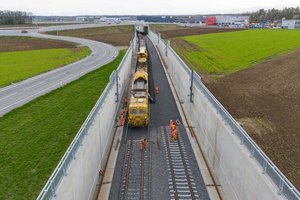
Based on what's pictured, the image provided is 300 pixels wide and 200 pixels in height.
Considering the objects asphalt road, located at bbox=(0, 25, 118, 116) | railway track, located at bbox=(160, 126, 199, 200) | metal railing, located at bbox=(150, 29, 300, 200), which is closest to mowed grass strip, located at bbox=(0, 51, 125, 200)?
asphalt road, located at bbox=(0, 25, 118, 116)

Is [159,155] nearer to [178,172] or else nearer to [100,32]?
[178,172]

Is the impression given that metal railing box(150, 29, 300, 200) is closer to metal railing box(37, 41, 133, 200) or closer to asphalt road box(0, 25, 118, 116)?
metal railing box(37, 41, 133, 200)

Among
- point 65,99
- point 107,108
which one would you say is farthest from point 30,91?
point 107,108

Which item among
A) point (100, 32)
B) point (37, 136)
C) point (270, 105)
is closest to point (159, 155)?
point (37, 136)

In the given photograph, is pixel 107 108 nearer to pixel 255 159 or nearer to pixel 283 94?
pixel 255 159

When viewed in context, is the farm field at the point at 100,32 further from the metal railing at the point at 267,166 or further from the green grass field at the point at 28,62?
the metal railing at the point at 267,166

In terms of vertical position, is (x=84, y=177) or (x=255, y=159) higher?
(x=255, y=159)
